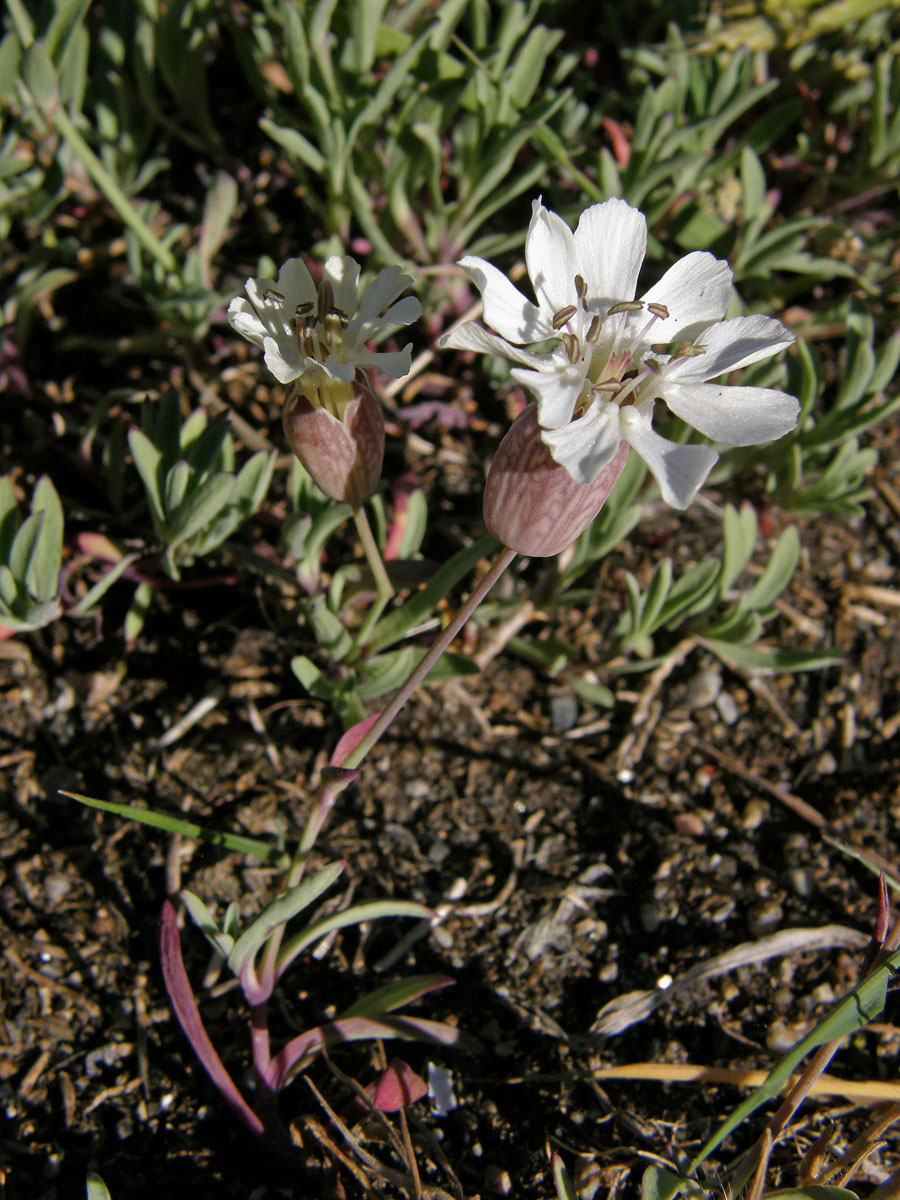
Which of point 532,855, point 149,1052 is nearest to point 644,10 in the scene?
point 532,855

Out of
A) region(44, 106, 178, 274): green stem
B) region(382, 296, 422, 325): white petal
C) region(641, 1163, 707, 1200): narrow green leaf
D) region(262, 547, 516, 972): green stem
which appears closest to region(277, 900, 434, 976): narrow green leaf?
region(262, 547, 516, 972): green stem

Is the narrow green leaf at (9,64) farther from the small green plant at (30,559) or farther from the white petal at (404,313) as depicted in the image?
the white petal at (404,313)

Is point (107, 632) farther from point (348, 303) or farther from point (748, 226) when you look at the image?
point (748, 226)

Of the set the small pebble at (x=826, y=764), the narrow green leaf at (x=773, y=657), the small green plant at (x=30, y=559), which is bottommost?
the small pebble at (x=826, y=764)

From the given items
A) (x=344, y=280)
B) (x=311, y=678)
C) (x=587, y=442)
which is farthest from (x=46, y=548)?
(x=587, y=442)

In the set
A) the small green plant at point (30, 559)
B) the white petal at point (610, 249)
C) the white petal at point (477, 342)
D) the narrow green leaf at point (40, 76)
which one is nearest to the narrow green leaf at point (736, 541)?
the white petal at point (610, 249)

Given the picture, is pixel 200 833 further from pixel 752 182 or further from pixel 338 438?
pixel 752 182

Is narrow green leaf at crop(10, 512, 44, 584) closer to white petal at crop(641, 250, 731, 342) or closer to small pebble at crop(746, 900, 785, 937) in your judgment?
white petal at crop(641, 250, 731, 342)
